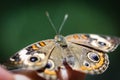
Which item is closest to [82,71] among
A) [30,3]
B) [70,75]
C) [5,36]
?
[70,75]

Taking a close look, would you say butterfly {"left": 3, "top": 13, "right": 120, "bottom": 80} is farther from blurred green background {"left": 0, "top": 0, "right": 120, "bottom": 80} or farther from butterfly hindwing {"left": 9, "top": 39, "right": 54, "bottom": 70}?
blurred green background {"left": 0, "top": 0, "right": 120, "bottom": 80}

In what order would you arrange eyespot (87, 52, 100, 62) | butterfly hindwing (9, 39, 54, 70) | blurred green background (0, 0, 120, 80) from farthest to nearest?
blurred green background (0, 0, 120, 80) → eyespot (87, 52, 100, 62) → butterfly hindwing (9, 39, 54, 70)

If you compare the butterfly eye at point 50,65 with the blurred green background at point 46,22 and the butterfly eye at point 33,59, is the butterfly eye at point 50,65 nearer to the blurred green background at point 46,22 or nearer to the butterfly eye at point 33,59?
the butterfly eye at point 33,59

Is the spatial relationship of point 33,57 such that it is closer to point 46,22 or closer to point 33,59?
point 33,59

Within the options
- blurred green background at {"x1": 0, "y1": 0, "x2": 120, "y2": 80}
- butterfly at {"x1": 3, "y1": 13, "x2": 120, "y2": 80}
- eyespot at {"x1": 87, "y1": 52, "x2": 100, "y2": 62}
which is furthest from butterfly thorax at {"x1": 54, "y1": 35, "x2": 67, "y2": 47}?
blurred green background at {"x1": 0, "y1": 0, "x2": 120, "y2": 80}

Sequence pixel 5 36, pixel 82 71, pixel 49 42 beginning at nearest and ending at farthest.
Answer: pixel 82 71 < pixel 49 42 < pixel 5 36

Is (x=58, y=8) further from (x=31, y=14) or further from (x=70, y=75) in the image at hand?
(x=70, y=75)
